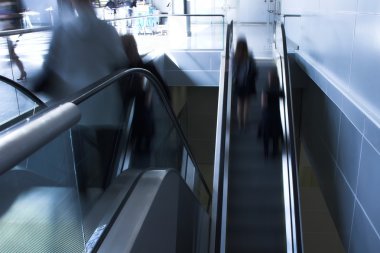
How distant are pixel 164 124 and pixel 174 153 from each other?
0.58 metres

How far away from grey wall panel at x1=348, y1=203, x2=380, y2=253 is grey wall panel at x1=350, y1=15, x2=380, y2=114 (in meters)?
1.05

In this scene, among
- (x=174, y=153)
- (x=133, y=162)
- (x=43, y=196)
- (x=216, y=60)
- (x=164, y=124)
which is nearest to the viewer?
(x=43, y=196)

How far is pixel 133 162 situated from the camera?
437 cm

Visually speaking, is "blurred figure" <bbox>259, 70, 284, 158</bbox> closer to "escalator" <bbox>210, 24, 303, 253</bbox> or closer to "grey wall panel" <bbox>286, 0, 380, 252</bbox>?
"escalator" <bbox>210, 24, 303, 253</bbox>

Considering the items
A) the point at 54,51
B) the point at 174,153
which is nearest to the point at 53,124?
the point at 54,51

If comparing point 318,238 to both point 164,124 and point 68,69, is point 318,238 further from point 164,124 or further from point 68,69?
point 68,69

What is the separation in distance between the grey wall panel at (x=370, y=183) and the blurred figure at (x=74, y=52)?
8.64ft

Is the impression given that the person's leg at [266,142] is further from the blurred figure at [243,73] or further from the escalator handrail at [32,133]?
the escalator handrail at [32,133]

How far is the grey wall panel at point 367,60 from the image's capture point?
331 centimetres

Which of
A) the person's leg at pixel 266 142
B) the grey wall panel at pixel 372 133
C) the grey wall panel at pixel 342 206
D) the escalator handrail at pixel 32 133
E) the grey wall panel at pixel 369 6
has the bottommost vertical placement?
the grey wall panel at pixel 342 206

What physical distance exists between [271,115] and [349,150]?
172 cm

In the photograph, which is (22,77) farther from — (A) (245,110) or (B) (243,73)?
(B) (243,73)

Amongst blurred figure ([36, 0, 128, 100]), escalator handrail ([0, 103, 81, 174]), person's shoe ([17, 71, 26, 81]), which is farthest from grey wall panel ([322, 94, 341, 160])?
escalator handrail ([0, 103, 81, 174])

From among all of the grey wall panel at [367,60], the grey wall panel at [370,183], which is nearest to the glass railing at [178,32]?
the grey wall panel at [367,60]
